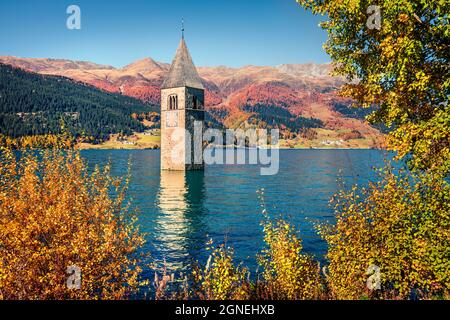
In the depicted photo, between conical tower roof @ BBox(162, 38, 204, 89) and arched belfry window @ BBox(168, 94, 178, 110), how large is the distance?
248 centimetres

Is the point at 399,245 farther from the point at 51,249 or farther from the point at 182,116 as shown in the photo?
the point at 182,116

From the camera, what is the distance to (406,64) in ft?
41.1

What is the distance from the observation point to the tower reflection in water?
86.1 feet

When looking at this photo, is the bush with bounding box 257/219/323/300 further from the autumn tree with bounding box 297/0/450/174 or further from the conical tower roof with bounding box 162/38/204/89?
the conical tower roof with bounding box 162/38/204/89

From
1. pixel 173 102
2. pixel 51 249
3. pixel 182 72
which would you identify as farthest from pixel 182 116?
pixel 51 249

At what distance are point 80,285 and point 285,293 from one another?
7.23 m

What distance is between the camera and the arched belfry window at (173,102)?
85375 mm

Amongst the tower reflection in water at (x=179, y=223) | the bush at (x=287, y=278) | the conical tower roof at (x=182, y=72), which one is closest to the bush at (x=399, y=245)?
the bush at (x=287, y=278)

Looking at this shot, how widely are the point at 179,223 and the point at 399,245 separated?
27.2m

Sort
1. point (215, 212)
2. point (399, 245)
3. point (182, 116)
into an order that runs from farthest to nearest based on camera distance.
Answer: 1. point (182, 116)
2. point (215, 212)
3. point (399, 245)

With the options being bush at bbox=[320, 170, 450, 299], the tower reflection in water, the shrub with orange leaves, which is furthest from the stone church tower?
bush at bbox=[320, 170, 450, 299]
